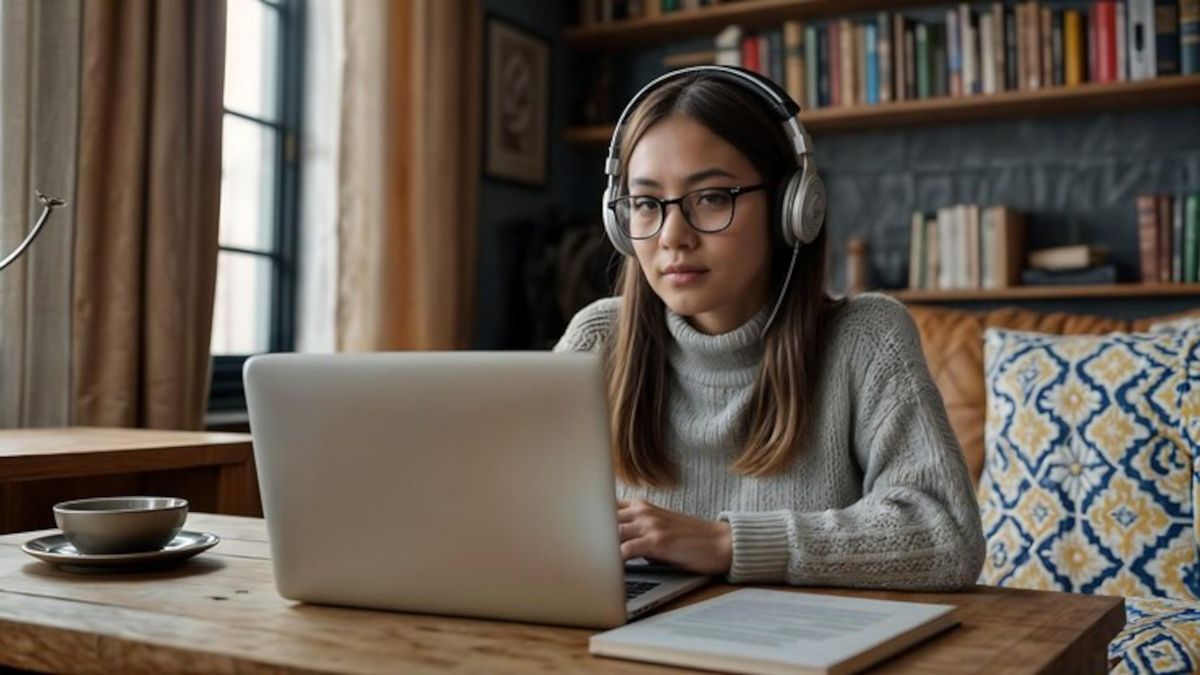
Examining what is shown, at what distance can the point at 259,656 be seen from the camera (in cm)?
73

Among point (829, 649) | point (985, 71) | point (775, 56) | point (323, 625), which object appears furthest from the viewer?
point (775, 56)

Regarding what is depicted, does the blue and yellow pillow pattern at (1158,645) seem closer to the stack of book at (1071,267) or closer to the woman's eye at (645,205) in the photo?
the woman's eye at (645,205)

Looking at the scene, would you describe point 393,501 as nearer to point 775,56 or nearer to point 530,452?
point 530,452

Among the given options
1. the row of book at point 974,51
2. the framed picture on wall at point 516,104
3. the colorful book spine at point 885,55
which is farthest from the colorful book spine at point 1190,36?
the framed picture on wall at point 516,104

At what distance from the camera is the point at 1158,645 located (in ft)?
4.99

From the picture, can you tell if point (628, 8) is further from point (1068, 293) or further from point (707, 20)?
point (1068, 293)

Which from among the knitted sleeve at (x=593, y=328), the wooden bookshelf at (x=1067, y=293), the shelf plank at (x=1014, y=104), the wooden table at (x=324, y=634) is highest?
the shelf plank at (x=1014, y=104)

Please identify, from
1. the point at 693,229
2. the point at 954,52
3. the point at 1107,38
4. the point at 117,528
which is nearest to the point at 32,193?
the point at 117,528

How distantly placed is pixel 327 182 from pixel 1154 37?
2.12m

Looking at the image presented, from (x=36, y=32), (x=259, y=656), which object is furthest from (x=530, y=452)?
(x=36, y=32)

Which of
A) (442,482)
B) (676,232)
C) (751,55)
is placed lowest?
(442,482)

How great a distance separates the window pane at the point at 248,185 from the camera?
2.91 metres

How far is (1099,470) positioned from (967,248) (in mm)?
1365

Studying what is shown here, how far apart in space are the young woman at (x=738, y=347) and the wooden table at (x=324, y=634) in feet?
0.93
